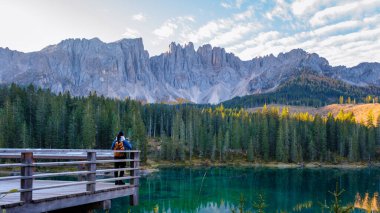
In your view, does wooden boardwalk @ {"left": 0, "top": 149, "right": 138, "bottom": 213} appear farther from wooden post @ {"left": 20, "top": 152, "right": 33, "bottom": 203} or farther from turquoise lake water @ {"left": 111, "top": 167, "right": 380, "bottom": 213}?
turquoise lake water @ {"left": 111, "top": 167, "right": 380, "bottom": 213}

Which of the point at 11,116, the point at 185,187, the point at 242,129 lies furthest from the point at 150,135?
the point at 185,187

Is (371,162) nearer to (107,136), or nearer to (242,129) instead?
(242,129)

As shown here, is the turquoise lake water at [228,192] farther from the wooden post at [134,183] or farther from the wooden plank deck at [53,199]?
the wooden plank deck at [53,199]

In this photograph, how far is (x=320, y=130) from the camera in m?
142

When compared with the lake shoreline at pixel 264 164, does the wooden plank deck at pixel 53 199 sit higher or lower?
higher

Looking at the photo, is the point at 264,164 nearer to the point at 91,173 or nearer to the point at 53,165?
the point at 91,173

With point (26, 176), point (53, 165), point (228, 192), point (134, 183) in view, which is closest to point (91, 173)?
point (53, 165)

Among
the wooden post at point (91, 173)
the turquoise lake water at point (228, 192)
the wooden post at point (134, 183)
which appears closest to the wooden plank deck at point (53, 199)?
the wooden post at point (91, 173)

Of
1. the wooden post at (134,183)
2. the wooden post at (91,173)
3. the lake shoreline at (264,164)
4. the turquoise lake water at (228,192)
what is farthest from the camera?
the lake shoreline at (264,164)

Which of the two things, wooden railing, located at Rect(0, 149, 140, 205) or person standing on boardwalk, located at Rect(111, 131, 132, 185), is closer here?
wooden railing, located at Rect(0, 149, 140, 205)

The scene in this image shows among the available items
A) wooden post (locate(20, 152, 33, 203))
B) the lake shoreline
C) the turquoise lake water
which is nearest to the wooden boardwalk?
wooden post (locate(20, 152, 33, 203))

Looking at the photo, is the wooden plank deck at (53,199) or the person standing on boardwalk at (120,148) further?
the person standing on boardwalk at (120,148)

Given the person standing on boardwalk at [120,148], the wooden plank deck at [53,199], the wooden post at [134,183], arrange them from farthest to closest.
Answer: the person standing on boardwalk at [120,148]
the wooden post at [134,183]
the wooden plank deck at [53,199]

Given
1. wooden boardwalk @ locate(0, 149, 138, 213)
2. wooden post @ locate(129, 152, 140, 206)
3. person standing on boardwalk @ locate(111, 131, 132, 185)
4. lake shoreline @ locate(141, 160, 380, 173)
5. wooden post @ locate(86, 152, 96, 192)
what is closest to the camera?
wooden boardwalk @ locate(0, 149, 138, 213)
